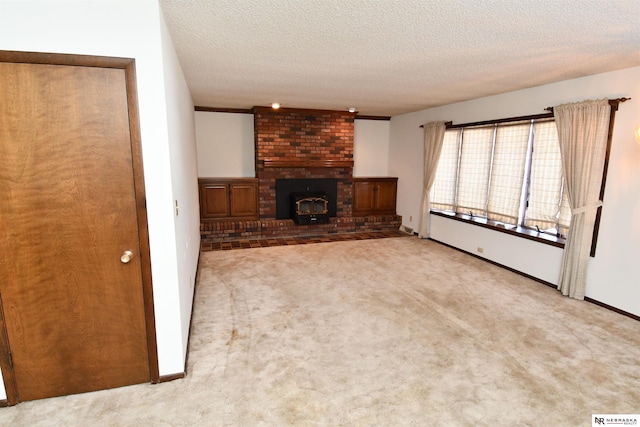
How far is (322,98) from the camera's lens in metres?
5.04

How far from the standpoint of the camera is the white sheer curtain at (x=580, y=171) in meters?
3.42

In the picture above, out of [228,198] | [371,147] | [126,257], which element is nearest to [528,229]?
[371,147]

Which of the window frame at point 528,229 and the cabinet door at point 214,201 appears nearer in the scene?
the window frame at point 528,229

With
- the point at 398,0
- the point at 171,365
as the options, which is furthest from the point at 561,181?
the point at 171,365

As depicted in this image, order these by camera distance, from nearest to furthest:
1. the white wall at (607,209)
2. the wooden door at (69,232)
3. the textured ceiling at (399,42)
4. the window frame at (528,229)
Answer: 1. the wooden door at (69,232)
2. the textured ceiling at (399,42)
3. the white wall at (607,209)
4. the window frame at (528,229)

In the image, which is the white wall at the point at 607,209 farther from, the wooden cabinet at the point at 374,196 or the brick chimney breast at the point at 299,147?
the brick chimney breast at the point at 299,147

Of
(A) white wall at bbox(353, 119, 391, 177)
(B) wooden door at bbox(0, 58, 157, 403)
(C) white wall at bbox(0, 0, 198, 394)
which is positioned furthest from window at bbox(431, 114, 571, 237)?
(B) wooden door at bbox(0, 58, 157, 403)

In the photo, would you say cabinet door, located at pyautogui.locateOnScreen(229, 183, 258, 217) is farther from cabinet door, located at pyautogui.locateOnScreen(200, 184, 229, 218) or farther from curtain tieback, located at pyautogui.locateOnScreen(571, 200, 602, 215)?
curtain tieback, located at pyautogui.locateOnScreen(571, 200, 602, 215)

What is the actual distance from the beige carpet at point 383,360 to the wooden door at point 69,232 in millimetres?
253

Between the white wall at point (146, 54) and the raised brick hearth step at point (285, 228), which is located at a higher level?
the white wall at point (146, 54)

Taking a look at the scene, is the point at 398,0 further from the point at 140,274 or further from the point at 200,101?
the point at 200,101

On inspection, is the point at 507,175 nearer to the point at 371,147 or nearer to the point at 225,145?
the point at 371,147

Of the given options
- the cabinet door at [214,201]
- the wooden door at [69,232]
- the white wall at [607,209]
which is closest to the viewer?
the wooden door at [69,232]

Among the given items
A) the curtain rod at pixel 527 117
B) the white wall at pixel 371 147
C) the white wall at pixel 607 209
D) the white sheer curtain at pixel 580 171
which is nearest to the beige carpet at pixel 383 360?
the white wall at pixel 607 209
